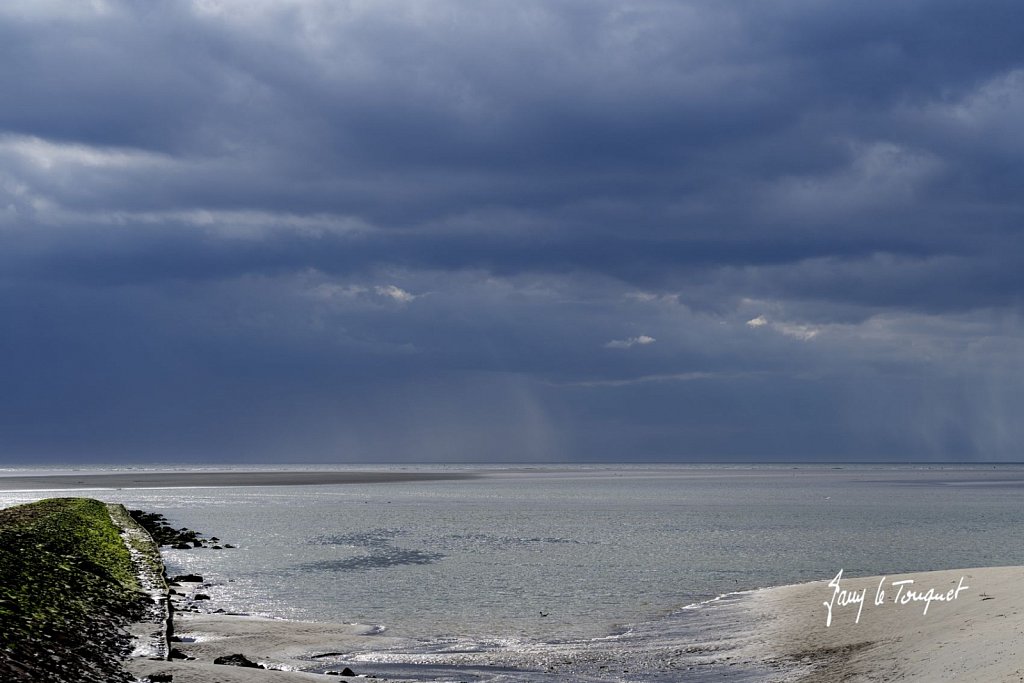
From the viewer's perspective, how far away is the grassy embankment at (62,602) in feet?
54.0

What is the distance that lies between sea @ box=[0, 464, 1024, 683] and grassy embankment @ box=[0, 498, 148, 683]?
497 centimetres

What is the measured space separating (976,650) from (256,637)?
18.4 m

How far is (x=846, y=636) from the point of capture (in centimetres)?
2367

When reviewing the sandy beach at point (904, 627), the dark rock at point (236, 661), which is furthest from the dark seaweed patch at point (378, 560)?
the dark rock at point (236, 661)

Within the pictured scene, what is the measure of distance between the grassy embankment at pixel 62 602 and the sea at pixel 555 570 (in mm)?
4971

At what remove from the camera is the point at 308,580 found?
3925 cm

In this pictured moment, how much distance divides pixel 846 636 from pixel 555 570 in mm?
19561

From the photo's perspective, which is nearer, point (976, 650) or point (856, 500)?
point (976, 650)

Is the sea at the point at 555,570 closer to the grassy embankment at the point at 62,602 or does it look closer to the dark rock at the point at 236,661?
the dark rock at the point at 236,661

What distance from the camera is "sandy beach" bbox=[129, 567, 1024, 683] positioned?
17.8 meters

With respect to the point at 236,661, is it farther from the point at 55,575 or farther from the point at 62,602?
the point at 55,575

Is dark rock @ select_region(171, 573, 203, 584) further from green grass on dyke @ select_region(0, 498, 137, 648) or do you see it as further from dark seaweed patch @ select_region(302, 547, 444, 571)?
dark seaweed patch @ select_region(302, 547, 444, 571)

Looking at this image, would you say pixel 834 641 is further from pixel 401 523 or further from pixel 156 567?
pixel 401 523

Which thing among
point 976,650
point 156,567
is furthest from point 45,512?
point 976,650
